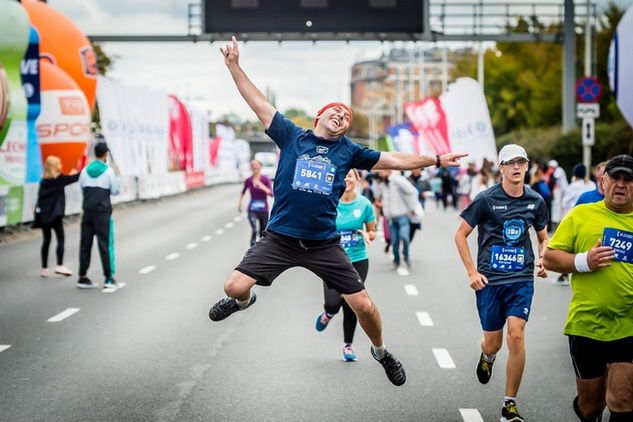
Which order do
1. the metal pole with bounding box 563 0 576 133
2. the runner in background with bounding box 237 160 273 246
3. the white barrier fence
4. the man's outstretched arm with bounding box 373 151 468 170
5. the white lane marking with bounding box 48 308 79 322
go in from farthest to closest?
the metal pole with bounding box 563 0 576 133 → the white barrier fence → the runner in background with bounding box 237 160 273 246 → the white lane marking with bounding box 48 308 79 322 → the man's outstretched arm with bounding box 373 151 468 170

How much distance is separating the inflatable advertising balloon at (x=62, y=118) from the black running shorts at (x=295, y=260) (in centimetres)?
2094

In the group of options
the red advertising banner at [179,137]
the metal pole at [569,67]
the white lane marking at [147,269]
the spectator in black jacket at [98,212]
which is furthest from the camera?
the red advertising banner at [179,137]

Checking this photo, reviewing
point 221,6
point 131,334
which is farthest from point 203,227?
point 131,334

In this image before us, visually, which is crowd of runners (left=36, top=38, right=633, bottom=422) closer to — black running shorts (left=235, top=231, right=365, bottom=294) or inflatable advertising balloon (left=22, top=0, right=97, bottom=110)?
black running shorts (left=235, top=231, right=365, bottom=294)

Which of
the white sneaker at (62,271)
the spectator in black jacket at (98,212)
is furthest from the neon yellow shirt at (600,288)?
the white sneaker at (62,271)

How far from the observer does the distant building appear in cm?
16050

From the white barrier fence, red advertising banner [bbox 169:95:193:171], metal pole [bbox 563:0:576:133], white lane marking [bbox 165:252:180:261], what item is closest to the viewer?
white lane marking [bbox 165:252:180:261]

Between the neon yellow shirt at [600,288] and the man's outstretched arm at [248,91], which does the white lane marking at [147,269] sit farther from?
the neon yellow shirt at [600,288]

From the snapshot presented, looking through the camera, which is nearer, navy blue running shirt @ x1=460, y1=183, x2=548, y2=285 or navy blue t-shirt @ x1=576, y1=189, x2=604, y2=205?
navy blue running shirt @ x1=460, y1=183, x2=548, y2=285

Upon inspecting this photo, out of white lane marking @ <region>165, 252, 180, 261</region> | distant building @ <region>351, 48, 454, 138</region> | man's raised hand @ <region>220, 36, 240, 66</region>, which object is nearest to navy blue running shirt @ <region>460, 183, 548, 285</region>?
man's raised hand @ <region>220, 36, 240, 66</region>

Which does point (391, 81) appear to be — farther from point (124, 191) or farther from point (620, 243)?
point (620, 243)

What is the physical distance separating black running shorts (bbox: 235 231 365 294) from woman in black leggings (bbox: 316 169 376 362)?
195 centimetres

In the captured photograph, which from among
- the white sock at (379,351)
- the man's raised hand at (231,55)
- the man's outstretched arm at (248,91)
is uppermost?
the man's raised hand at (231,55)

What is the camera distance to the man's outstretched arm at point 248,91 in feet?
23.0
